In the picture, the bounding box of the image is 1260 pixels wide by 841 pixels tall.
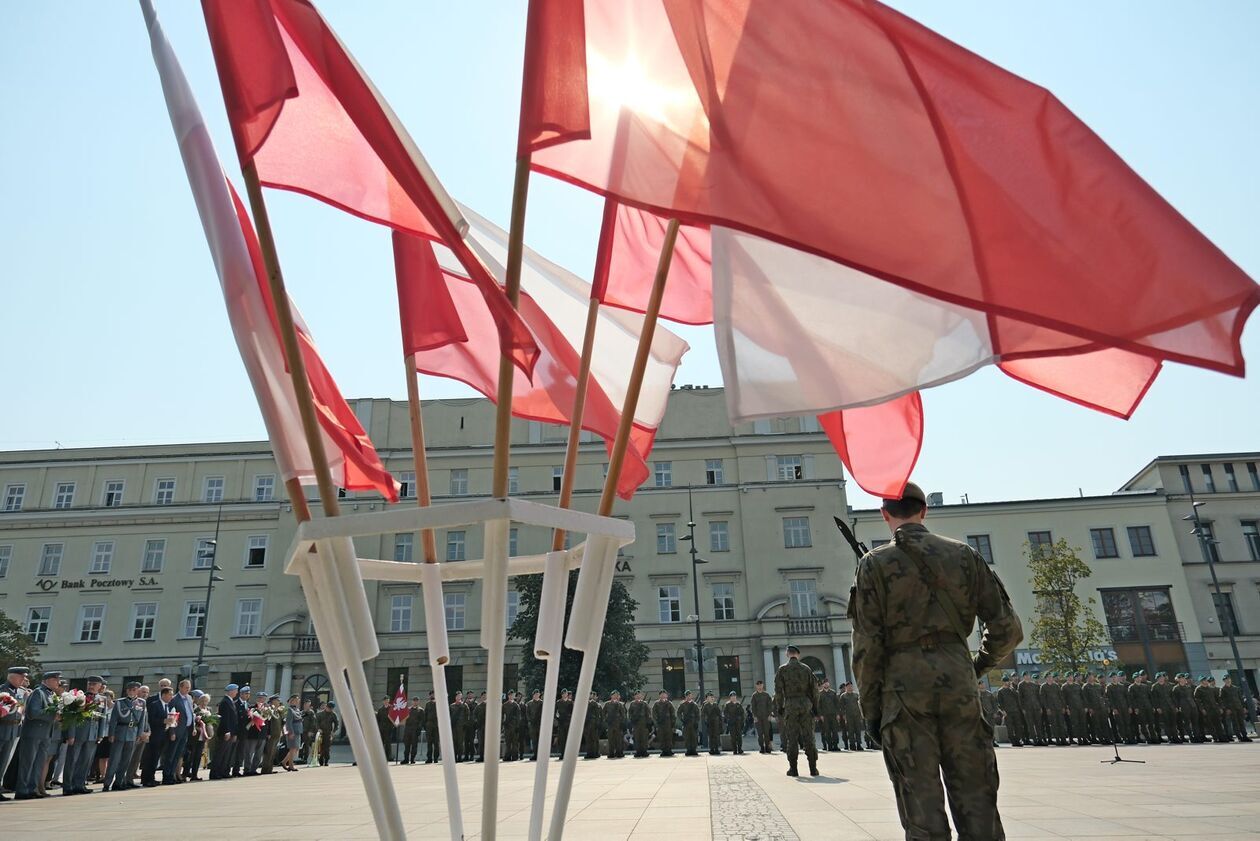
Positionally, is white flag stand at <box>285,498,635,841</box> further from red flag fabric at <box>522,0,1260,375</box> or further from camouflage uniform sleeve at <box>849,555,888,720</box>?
camouflage uniform sleeve at <box>849,555,888,720</box>

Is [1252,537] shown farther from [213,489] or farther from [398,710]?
[213,489]

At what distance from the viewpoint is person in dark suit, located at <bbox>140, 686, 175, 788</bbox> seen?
1563 cm

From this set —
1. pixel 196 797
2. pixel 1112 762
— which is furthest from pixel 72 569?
pixel 1112 762

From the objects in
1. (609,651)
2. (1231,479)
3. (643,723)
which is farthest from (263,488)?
(1231,479)

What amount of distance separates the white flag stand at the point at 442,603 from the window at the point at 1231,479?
6462 cm

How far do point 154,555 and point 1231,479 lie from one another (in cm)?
6657

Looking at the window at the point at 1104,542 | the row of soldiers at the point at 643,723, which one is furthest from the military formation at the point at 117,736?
the window at the point at 1104,542

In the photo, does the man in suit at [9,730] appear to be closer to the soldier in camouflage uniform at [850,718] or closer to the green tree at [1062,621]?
the soldier in camouflage uniform at [850,718]

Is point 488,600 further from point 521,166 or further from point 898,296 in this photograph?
point 898,296

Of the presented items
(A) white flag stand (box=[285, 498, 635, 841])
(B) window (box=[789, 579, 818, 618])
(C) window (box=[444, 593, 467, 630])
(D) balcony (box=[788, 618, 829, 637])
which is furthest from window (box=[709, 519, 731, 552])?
(A) white flag stand (box=[285, 498, 635, 841])

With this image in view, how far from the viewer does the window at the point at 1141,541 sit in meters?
49.4

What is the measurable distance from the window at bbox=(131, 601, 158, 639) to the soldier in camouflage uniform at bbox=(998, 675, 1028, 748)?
42480mm

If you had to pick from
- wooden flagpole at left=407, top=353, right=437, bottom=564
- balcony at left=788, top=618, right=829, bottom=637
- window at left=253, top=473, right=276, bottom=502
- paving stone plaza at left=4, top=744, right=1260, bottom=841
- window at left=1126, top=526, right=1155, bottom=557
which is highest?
window at left=253, top=473, right=276, bottom=502

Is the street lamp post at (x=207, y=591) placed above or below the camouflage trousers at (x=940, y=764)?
above
